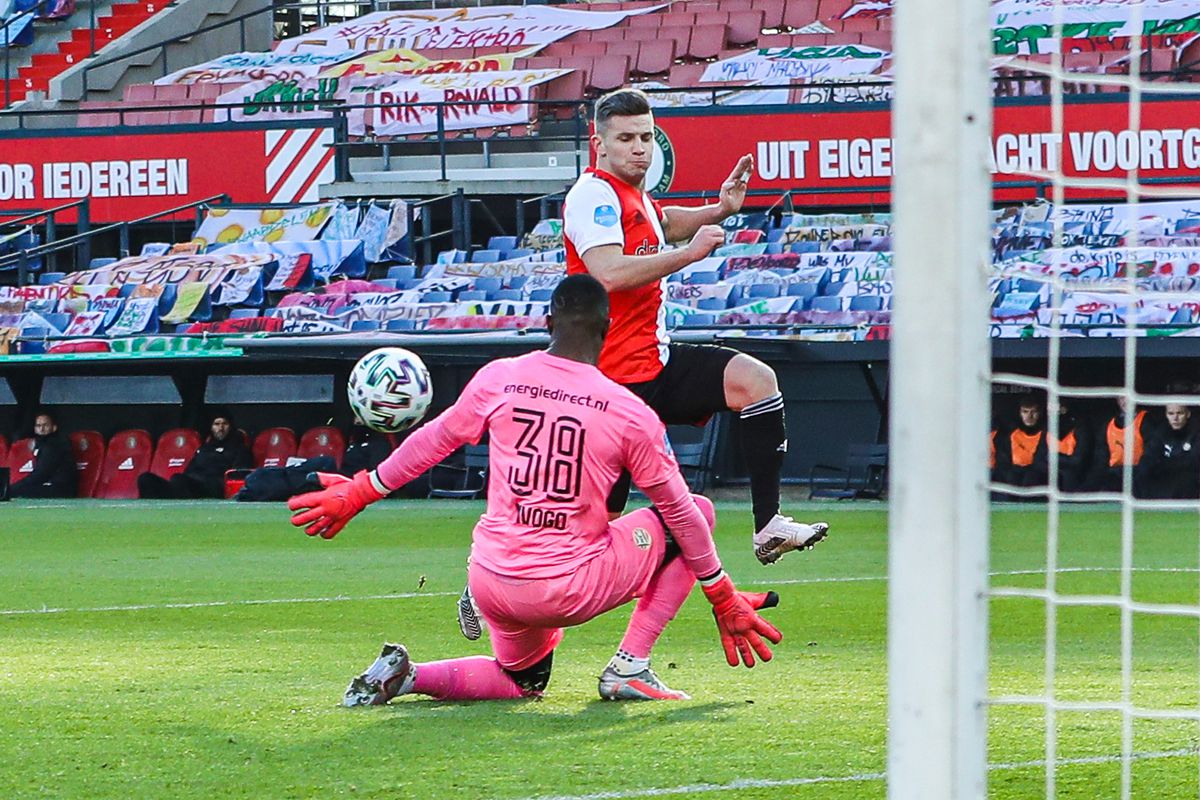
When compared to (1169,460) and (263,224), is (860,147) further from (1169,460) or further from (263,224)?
(263,224)

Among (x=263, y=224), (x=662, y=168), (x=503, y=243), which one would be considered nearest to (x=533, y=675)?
(x=503, y=243)

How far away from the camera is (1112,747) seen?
14.8ft

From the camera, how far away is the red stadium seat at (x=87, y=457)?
19.4 meters

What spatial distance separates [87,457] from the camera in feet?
64.3

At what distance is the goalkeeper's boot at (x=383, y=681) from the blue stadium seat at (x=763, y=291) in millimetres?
12530

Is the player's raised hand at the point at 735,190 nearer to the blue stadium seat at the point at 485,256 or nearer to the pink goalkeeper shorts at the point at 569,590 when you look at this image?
the pink goalkeeper shorts at the point at 569,590

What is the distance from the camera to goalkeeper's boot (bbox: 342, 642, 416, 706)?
5.30m

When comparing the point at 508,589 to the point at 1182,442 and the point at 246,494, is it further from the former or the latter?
→ the point at 246,494

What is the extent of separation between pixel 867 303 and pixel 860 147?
313 cm

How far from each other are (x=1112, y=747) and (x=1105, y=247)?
12.7 metres

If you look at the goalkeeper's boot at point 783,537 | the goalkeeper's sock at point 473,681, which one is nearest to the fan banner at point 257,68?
the goalkeeper's boot at point 783,537

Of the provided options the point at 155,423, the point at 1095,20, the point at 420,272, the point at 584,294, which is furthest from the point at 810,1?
the point at 584,294

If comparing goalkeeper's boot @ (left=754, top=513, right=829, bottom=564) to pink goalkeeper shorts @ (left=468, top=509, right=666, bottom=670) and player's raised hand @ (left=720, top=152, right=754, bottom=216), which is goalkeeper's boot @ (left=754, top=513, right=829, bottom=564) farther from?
player's raised hand @ (left=720, top=152, right=754, bottom=216)

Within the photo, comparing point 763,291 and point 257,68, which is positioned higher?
point 257,68
